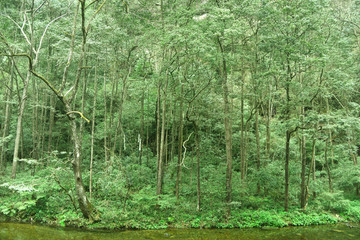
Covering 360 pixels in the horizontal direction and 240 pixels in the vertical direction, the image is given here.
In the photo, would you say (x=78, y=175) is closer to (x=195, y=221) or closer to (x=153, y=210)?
(x=153, y=210)

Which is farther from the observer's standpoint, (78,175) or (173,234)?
(173,234)

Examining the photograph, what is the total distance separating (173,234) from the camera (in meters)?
9.20

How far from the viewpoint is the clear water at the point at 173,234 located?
852cm

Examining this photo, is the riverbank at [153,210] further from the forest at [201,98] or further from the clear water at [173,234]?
the clear water at [173,234]

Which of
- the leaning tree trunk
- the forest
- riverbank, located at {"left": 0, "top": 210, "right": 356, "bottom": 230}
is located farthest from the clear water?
the leaning tree trunk

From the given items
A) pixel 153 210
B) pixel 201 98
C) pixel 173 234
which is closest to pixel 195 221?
pixel 173 234

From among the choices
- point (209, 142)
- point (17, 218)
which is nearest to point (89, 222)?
point (17, 218)

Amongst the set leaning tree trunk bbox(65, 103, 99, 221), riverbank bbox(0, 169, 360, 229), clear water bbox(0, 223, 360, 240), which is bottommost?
clear water bbox(0, 223, 360, 240)

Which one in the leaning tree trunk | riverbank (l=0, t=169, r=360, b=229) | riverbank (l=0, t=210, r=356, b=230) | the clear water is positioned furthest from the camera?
riverbank (l=0, t=169, r=360, b=229)

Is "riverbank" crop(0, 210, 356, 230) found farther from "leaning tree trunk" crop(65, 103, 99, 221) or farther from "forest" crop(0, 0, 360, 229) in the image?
"leaning tree trunk" crop(65, 103, 99, 221)

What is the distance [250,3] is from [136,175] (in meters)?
10.5

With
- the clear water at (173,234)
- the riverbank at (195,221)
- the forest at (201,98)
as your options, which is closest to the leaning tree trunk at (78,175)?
the forest at (201,98)

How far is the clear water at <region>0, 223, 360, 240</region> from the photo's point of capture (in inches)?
336

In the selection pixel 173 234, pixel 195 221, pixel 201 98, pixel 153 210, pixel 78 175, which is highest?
pixel 201 98
